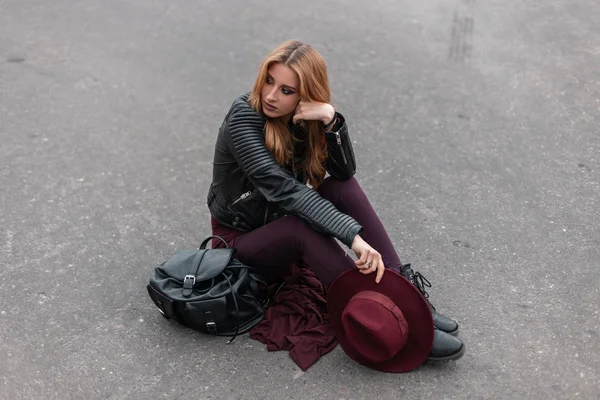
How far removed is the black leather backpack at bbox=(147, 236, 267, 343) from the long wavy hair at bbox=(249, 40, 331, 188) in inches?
21.9

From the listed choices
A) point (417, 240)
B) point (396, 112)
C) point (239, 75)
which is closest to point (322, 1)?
point (239, 75)

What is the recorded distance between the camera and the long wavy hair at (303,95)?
3.33 m

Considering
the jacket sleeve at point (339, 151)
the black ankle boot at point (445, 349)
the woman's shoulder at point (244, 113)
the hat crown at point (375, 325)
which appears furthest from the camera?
the jacket sleeve at point (339, 151)

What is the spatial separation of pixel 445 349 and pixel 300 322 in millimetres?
709

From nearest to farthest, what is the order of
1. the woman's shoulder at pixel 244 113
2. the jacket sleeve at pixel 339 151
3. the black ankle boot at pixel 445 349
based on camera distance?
1. the black ankle boot at pixel 445 349
2. the woman's shoulder at pixel 244 113
3. the jacket sleeve at pixel 339 151

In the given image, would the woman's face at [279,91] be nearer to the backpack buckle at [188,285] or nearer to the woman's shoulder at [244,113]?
the woman's shoulder at [244,113]

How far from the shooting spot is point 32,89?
5629 millimetres

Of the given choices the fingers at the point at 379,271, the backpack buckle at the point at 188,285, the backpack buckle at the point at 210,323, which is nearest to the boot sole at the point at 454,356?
the fingers at the point at 379,271

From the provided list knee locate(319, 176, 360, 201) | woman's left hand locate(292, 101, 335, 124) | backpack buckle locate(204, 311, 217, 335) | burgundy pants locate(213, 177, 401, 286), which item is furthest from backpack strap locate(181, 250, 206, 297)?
woman's left hand locate(292, 101, 335, 124)

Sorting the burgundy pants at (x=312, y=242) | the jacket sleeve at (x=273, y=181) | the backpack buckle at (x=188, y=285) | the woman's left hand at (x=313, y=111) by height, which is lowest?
the backpack buckle at (x=188, y=285)

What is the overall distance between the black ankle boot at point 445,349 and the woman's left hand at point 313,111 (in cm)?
111

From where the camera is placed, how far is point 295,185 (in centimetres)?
338

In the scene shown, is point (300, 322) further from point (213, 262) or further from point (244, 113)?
point (244, 113)

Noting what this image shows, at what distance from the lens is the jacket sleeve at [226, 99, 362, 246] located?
3.32m
